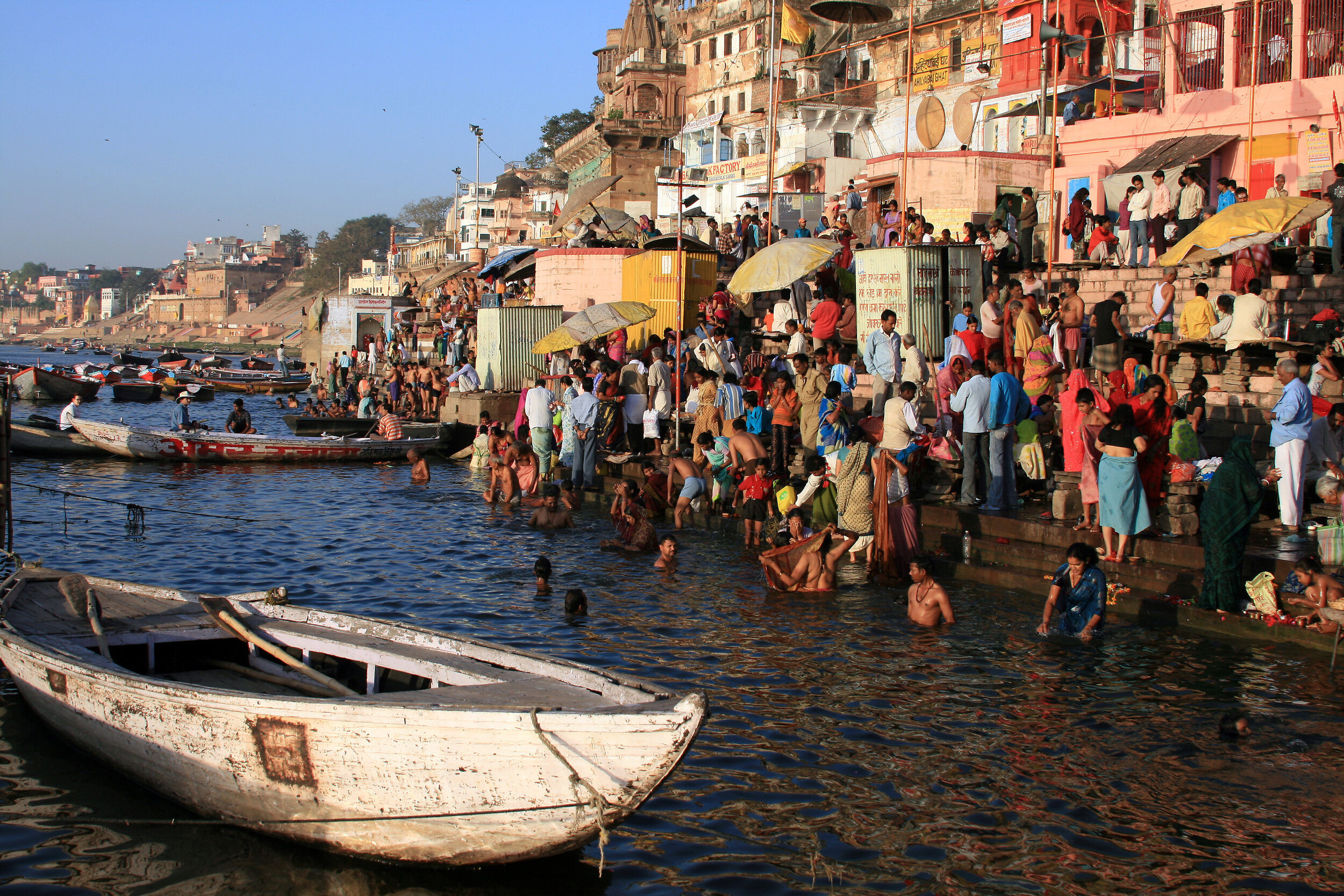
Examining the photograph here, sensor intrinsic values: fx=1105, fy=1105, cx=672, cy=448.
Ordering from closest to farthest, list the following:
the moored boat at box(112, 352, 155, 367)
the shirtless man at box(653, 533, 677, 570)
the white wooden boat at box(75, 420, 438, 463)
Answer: the shirtless man at box(653, 533, 677, 570)
the white wooden boat at box(75, 420, 438, 463)
the moored boat at box(112, 352, 155, 367)

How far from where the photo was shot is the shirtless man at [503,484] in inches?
680

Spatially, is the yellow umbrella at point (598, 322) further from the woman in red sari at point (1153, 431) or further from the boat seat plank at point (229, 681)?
the boat seat plank at point (229, 681)

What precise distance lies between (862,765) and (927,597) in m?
3.26

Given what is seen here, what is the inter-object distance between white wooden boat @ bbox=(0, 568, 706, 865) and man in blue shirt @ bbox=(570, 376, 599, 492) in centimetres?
931

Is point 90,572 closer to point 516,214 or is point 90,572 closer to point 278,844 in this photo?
point 278,844

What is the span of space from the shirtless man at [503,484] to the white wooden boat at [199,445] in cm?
496

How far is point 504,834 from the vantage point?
554 cm

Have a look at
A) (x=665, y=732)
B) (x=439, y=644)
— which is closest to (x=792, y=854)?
(x=665, y=732)

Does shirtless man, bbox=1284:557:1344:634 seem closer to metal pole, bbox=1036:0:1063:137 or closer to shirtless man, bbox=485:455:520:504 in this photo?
shirtless man, bbox=485:455:520:504

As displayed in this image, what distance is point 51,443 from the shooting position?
886 inches

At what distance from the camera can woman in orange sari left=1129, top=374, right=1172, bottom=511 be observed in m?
10.7

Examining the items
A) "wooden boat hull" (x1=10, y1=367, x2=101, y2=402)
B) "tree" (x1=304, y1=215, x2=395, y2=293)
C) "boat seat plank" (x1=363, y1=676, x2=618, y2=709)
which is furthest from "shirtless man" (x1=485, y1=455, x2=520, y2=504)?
"tree" (x1=304, y1=215, x2=395, y2=293)

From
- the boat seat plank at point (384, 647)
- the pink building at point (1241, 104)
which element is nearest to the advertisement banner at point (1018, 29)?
the pink building at point (1241, 104)

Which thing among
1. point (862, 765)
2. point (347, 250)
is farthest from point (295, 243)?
point (862, 765)
